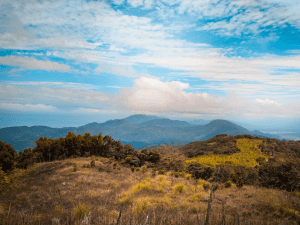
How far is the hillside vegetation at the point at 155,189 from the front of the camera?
14.8 feet

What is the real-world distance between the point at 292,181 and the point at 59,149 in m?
33.3

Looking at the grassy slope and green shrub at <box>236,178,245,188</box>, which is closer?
green shrub at <box>236,178,245,188</box>

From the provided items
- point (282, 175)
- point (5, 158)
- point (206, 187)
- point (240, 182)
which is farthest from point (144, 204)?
point (5, 158)

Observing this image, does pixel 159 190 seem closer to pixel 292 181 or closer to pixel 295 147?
pixel 292 181

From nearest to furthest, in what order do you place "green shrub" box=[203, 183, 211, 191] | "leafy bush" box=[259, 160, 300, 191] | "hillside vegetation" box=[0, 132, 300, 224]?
"hillside vegetation" box=[0, 132, 300, 224], "leafy bush" box=[259, 160, 300, 191], "green shrub" box=[203, 183, 211, 191]

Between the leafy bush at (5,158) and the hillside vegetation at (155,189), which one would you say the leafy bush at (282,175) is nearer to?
the hillside vegetation at (155,189)

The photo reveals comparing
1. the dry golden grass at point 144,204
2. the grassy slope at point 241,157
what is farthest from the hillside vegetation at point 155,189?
the grassy slope at point 241,157

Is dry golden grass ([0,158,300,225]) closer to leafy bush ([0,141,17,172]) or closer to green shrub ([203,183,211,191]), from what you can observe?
green shrub ([203,183,211,191])

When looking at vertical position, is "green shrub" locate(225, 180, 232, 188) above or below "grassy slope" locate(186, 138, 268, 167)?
below

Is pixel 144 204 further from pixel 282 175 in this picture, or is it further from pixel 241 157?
pixel 241 157

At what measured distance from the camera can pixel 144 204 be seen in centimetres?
795

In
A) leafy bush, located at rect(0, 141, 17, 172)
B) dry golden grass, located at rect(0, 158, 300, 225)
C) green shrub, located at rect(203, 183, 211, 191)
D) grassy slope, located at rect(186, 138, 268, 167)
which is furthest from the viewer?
leafy bush, located at rect(0, 141, 17, 172)

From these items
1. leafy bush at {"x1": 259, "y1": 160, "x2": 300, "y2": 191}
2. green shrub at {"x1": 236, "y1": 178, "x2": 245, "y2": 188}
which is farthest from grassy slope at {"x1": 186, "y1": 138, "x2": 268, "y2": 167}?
leafy bush at {"x1": 259, "y1": 160, "x2": 300, "y2": 191}

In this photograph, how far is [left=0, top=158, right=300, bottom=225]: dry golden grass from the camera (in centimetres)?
398
